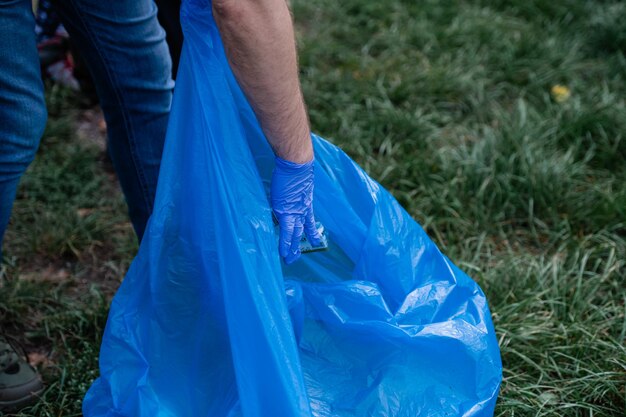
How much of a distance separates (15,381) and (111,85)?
79cm

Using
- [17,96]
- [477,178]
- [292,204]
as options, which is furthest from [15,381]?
[477,178]

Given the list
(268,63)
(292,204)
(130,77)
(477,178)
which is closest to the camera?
(268,63)

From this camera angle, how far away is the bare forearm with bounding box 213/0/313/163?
3.95 ft

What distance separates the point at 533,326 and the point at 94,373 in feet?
3.96

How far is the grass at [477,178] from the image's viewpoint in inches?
76.4

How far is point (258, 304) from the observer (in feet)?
4.38

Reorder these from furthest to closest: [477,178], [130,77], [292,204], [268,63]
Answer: [477,178], [130,77], [292,204], [268,63]

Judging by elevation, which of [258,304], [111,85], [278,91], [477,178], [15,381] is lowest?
[15,381]

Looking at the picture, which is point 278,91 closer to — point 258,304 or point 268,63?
point 268,63

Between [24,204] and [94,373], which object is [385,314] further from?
[24,204]

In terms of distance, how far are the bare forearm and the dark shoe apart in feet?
3.17

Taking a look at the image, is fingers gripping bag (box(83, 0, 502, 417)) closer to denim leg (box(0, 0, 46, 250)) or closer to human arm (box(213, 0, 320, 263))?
human arm (box(213, 0, 320, 263))

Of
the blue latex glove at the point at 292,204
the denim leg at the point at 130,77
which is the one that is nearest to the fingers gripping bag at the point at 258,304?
the blue latex glove at the point at 292,204

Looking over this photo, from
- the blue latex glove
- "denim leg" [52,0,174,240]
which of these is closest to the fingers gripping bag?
the blue latex glove
